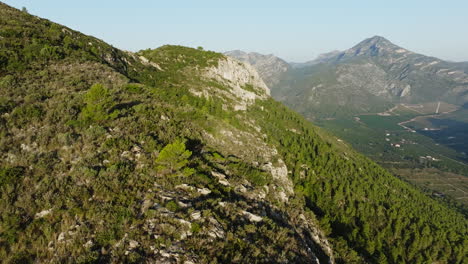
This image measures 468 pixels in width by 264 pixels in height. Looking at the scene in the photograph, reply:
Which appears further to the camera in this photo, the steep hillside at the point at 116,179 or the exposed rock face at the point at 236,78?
the exposed rock face at the point at 236,78

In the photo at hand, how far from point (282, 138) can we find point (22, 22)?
3395 inches

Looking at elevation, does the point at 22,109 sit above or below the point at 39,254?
above

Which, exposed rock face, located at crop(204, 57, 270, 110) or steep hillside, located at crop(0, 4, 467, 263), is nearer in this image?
steep hillside, located at crop(0, 4, 467, 263)

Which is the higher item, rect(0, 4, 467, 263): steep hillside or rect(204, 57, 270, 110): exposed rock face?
rect(204, 57, 270, 110): exposed rock face

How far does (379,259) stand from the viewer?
5578 centimetres

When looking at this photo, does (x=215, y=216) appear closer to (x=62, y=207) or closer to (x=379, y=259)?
(x=62, y=207)

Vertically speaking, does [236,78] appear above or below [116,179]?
above

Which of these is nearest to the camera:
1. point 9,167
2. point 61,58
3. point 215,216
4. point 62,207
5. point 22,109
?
point 62,207

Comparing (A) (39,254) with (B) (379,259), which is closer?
(A) (39,254)

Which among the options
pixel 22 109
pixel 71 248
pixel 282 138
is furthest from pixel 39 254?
pixel 282 138

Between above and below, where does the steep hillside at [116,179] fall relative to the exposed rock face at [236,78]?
below

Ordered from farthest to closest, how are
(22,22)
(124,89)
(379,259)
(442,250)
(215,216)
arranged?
(442,250) < (379,259) < (22,22) < (124,89) < (215,216)

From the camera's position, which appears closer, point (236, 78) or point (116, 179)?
point (116, 179)

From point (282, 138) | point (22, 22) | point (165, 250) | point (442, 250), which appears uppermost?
point (22, 22)
